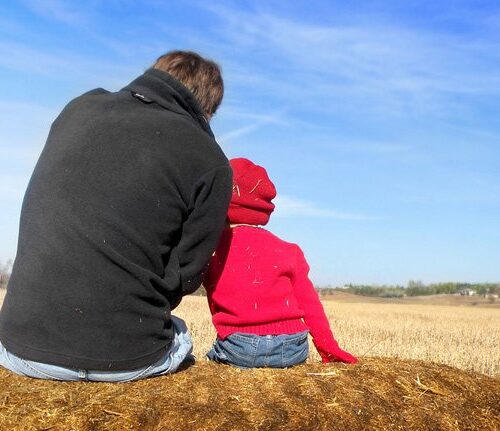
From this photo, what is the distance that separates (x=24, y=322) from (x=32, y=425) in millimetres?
508

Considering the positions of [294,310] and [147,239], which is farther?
[294,310]

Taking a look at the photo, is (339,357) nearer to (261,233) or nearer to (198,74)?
(261,233)

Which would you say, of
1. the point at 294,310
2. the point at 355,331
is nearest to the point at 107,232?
the point at 294,310

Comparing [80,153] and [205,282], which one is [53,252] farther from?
[205,282]

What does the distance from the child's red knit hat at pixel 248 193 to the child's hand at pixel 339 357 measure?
40.8 inches

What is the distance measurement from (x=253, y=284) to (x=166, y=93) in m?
1.32

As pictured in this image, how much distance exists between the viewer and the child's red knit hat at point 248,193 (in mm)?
4438

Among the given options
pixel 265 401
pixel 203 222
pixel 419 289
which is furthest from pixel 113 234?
pixel 419 289

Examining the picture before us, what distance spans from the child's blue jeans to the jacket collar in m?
1.34

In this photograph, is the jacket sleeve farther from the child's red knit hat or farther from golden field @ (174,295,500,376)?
golden field @ (174,295,500,376)

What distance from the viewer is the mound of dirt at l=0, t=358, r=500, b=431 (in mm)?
3246

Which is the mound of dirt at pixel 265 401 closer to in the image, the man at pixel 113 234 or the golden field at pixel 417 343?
the man at pixel 113 234

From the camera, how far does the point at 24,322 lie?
3408 mm

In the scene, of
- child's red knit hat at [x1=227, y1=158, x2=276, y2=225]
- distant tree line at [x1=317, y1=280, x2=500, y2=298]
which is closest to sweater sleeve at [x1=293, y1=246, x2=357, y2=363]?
child's red knit hat at [x1=227, y1=158, x2=276, y2=225]
